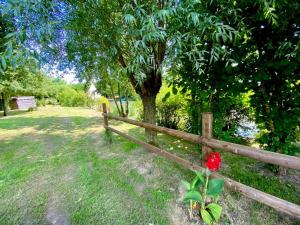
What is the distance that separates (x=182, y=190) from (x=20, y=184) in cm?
270

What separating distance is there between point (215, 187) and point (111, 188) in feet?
5.35

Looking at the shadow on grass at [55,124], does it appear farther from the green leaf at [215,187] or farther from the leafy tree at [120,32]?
the green leaf at [215,187]

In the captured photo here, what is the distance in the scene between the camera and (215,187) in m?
2.26

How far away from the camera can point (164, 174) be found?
3.44m

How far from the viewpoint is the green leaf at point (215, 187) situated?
7.32ft

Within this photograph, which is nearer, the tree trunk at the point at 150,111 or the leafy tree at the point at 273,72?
the leafy tree at the point at 273,72

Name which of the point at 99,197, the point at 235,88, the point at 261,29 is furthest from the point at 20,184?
the point at 261,29

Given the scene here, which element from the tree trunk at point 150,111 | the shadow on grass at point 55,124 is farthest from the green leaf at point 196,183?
the shadow on grass at point 55,124

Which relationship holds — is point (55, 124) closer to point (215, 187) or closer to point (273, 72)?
point (215, 187)

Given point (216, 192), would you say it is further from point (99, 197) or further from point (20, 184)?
point (20, 184)

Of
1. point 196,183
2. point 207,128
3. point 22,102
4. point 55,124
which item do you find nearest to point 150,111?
point 207,128

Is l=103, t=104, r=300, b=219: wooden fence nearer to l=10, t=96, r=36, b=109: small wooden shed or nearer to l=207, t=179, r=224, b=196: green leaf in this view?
l=207, t=179, r=224, b=196: green leaf

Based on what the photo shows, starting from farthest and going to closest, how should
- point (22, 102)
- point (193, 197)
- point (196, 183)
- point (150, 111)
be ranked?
point (22, 102)
point (150, 111)
point (196, 183)
point (193, 197)

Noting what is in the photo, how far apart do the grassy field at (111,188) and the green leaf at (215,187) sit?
43 centimetres
